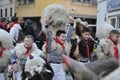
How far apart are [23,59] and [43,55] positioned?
0.37 metres

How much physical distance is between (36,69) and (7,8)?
33.7 metres

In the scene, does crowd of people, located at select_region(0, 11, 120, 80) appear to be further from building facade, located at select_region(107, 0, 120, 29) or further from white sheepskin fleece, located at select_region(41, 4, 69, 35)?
building facade, located at select_region(107, 0, 120, 29)

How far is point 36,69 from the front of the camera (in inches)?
218

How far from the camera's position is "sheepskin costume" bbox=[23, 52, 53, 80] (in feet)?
18.1

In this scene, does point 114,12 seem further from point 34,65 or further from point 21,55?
point 34,65

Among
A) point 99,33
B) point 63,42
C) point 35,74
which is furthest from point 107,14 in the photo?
point 35,74

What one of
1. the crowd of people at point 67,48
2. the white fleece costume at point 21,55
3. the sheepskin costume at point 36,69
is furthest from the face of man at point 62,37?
the sheepskin costume at point 36,69

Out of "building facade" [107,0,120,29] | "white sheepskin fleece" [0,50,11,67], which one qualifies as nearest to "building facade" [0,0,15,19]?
"building facade" [107,0,120,29]

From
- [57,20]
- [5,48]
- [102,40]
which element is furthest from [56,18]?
[102,40]

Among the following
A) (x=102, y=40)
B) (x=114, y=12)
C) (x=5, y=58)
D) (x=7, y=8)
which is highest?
(x=7, y=8)

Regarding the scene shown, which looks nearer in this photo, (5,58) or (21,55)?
(5,58)

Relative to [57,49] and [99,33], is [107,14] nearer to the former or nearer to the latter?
[99,33]

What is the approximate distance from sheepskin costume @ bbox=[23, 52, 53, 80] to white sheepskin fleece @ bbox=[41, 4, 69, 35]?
1006 mm

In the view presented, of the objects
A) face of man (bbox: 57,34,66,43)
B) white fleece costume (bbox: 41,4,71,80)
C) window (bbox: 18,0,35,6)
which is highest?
window (bbox: 18,0,35,6)
